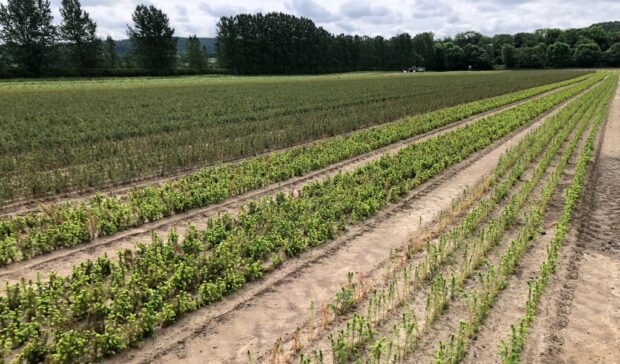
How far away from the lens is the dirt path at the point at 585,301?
5.32 metres

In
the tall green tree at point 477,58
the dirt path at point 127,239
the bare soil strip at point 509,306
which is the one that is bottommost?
the bare soil strip at point 509,306

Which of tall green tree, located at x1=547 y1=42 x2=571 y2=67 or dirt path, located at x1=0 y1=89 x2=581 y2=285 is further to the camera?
tall green tree, located at x1=547 y1=42 x2=571 y2=67

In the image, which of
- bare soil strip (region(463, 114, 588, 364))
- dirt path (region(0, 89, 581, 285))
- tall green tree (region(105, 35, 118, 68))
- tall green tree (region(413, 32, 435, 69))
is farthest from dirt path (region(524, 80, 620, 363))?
tall green tree (region(413, 32, 435, 69))

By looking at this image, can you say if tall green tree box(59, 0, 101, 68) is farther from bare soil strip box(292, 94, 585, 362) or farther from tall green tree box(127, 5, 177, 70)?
bare soil strip box(292, 94, 585, 362)

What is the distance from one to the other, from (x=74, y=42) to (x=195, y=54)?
24875 mm

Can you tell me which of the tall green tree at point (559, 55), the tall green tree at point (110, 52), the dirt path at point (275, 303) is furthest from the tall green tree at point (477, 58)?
the dirt path at point (275, 303)

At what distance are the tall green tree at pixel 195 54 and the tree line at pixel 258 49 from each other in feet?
0.76

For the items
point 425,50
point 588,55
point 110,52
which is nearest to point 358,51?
point 425,50

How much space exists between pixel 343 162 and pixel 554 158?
25.7 feet

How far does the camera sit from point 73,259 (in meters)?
7.57

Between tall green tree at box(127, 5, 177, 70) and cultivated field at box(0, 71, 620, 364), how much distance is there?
261 ft

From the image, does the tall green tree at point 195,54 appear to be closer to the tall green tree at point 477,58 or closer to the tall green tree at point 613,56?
the tall green tree at point 477,58

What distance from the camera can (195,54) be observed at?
96.5 meters

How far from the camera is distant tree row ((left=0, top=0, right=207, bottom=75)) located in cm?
7425
